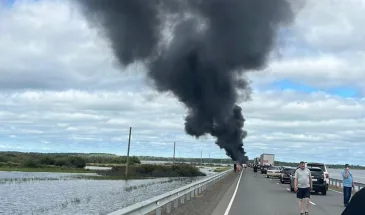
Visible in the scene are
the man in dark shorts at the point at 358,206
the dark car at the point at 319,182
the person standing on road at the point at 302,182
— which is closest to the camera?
the man in dark shorts at the point at 358,206

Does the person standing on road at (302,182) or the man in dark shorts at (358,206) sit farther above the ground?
the person standing on road at (302,182)

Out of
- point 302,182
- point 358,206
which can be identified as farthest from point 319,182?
point 358,206

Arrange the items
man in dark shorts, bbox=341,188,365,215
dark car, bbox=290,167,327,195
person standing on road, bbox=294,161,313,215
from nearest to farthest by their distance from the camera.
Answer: man in dark shorts, bbox=341,188,365,215
person standing on road, bbox=294,161,313,215
dark car, bbox=290,167,327,195

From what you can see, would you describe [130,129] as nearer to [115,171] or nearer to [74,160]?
[115,171]

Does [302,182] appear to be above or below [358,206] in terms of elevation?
above

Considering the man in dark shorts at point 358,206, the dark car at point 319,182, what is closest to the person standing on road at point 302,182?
the dark car at point 319,182

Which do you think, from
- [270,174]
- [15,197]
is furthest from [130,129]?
[15,197]

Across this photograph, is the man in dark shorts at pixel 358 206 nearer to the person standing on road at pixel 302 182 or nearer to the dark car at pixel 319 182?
the person standing on road at pixel 302 182

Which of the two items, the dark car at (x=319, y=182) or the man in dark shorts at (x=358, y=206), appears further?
the dark car at (x=319, y=182)

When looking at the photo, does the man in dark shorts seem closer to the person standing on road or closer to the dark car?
the person standing on road

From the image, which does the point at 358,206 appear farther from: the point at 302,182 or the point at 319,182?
the point at 319,182

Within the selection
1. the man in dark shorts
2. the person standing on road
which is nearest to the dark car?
the person standing on road

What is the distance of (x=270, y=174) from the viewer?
202 feet

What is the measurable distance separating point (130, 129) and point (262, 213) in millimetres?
58797
